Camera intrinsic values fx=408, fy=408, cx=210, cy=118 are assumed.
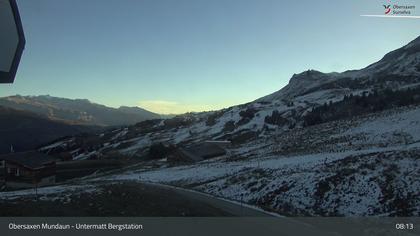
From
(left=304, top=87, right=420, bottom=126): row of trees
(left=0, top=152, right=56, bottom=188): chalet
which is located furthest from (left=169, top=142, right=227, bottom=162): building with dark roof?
(left=304, top=87, right=420, bottom=126): row of trees

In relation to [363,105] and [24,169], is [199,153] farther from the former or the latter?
[363,105]

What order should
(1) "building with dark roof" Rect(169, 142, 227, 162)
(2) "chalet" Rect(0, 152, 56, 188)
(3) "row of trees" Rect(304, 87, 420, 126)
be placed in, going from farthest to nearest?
(3) "row of trees" Rect(304, 87, 420, 126)
(1) "building with dark roof" Rect(169, 142, 227, 162)
(2) "chalet" Rect(0, 152, 56, 188)

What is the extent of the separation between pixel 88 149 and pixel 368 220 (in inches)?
6800

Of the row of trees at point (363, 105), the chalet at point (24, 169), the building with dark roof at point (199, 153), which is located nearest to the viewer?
the chalet at point (24, 169)

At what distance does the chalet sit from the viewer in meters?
72.9

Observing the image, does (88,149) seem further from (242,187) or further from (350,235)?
(350,235)

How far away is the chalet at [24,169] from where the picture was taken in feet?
239

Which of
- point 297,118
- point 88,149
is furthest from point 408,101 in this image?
point 88,149

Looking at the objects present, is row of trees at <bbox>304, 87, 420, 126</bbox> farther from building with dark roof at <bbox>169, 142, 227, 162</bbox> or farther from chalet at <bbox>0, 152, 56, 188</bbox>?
chalet at <bbox>0, 152, 56, 188</bbox>

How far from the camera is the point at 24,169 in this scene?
73.4 metres

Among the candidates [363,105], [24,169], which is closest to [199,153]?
[24,169]

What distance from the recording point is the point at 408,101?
122m

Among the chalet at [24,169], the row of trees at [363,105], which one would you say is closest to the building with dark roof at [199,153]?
the chalet at [24,169]

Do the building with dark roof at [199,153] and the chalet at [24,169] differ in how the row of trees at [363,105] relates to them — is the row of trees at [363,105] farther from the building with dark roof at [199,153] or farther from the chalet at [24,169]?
the chalet at [24,169]
